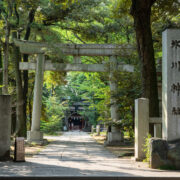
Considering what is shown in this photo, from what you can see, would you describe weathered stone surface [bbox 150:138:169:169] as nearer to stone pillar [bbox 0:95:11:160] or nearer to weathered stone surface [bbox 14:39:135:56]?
stone pillar [bbox 0:95:11:160]

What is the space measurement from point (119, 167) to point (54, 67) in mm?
11125

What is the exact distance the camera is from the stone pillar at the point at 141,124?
35.1 feet

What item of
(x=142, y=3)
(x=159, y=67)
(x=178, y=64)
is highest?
(x=142, y=3)

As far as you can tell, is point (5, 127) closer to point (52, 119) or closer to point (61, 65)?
point (61, 65)

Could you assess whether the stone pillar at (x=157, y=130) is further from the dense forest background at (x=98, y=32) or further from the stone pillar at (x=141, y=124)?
the dense forest background at (x=98, y=32)

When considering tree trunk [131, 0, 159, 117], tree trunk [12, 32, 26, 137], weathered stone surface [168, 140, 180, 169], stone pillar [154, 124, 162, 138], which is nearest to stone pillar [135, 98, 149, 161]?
stone pillar [154, 124, 162, 138]

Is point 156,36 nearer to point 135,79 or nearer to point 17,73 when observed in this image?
point 135,79

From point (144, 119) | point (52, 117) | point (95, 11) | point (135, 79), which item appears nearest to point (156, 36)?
point (135, 79)

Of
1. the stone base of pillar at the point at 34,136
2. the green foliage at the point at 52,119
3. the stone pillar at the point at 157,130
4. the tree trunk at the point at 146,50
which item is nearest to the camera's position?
the stone pillar at the point at 157,130

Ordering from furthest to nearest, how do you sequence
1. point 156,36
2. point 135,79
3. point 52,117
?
1. point 52,117
2. point 156,36
3. point 135,79

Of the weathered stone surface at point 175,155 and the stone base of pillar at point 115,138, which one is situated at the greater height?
the weathered stone surface at point 175,155

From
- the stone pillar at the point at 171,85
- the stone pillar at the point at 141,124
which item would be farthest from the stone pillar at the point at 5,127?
the stone pillar at the point at 171,85

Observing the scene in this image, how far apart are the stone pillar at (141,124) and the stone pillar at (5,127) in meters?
4.34

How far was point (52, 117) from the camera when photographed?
3669 centimetres
